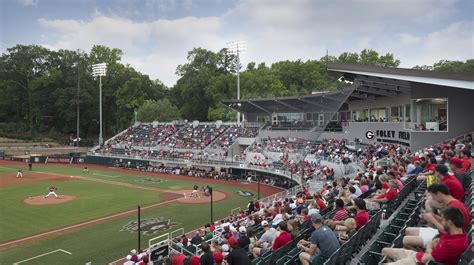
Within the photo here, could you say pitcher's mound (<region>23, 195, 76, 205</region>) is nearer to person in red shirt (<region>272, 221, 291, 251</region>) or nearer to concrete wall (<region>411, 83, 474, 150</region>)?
person in red shirt (<region>272, 221, 291, 251</region>)

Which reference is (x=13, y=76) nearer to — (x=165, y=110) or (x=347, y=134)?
(x=165, y=110)

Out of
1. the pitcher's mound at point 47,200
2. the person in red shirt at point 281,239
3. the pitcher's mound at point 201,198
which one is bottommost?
the pitcher's mound at point 201,198

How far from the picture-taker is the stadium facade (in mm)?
22328

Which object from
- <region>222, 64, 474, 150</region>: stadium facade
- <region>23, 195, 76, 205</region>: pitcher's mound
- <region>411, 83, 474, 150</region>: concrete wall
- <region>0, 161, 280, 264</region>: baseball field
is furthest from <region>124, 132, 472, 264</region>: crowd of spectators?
<region>23, 195, 76, 205</region>: pitcher's mound

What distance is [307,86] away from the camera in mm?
72938

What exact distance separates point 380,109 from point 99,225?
1064 inches

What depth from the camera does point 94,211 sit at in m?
25.8

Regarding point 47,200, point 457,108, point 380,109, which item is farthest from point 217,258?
point 380,109

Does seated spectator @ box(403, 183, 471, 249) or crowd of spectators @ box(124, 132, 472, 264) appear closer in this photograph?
crowd of spectators @ box(124, 132, 472, 264)

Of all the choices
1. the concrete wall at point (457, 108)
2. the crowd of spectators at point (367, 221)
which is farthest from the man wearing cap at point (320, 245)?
the concrete wall at point (457, 108)

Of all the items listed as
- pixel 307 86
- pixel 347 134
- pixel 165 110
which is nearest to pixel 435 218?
pixel 347 134

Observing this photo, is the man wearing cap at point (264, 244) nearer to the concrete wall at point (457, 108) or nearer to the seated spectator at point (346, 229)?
the seated spectator at point (346, 229)

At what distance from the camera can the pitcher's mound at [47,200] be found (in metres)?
28.1

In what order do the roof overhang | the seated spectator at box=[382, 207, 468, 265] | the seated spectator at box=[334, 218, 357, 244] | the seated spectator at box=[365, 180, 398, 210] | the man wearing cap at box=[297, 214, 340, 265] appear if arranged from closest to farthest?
the seated spectator at box=[382, 207, 468, 265]
the man wearing cap at box=[297, 214, 340, 265]
the seated spectator at box=[334, 218, 357, 244]
the seated spectator at box=[365, 180, 398, 210]
the roof overhang
